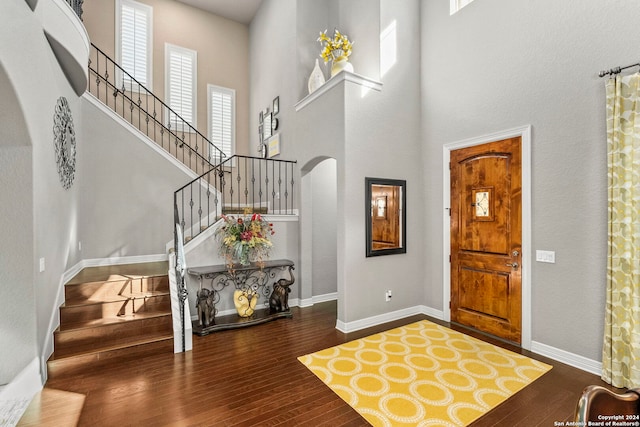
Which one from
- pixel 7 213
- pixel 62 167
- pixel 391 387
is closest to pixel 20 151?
pixel 7 213

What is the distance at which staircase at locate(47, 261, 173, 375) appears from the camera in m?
3.27

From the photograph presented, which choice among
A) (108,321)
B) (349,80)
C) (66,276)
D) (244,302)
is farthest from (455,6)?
(66,276)

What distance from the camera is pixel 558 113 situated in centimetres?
326

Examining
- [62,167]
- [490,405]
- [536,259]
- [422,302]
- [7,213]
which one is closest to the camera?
[490,405]

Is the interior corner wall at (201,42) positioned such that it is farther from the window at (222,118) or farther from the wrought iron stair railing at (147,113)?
the wrought iron stair railing at (147,113)

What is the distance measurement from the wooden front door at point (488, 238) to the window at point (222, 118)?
5.49 meters

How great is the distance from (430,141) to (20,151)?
494 centimetres

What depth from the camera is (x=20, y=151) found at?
2.79 metres

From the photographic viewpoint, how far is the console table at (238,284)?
13.6 feet

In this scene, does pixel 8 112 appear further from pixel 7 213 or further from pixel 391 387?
pixel 391 387

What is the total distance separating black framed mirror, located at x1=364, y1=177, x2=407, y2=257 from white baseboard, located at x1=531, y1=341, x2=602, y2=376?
1962mm

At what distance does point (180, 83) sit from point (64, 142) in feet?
12.6

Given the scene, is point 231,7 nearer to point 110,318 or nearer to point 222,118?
point 222,118

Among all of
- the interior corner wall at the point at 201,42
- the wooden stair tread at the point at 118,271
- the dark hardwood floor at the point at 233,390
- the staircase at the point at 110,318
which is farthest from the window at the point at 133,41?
the dark hardwood floor at the point at 233,390
